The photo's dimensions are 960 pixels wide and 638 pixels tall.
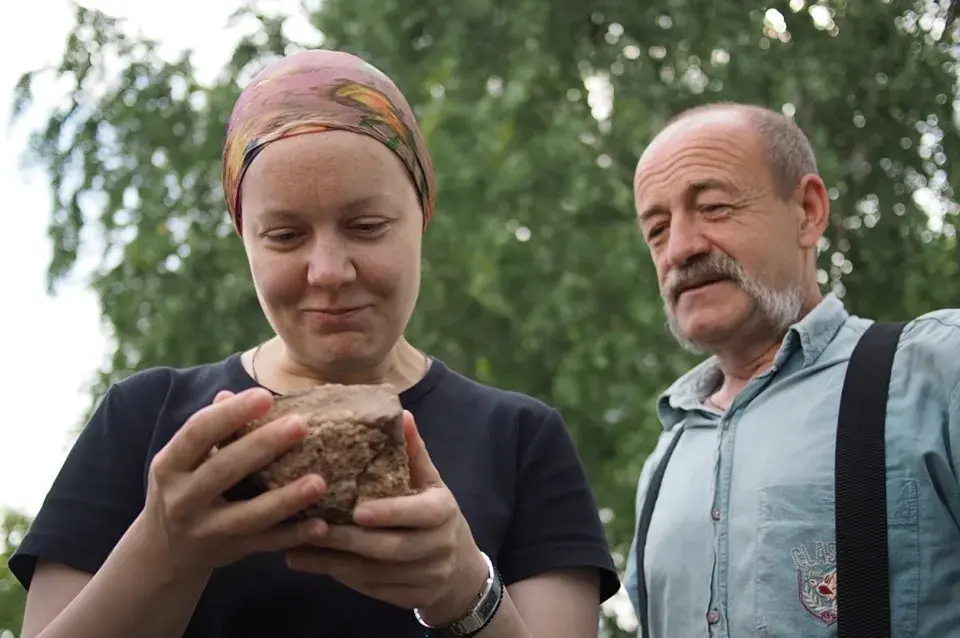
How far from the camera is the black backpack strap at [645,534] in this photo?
402 centimetres

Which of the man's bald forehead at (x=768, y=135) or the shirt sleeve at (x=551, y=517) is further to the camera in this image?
the man's bald forehead at (x=768, y=135)

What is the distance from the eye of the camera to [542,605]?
2.45 m

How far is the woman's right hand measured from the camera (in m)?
1.87

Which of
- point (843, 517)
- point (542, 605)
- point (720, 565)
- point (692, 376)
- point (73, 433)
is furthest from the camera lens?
point (73, 433)

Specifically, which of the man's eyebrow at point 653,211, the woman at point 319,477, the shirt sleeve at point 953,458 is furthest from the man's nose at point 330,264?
the man's eyebrow at point 653,211

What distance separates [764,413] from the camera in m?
3.75

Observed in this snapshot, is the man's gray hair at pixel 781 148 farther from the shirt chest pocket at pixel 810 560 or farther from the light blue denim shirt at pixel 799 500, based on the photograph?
the shirt chest pocket at pixel 810 560

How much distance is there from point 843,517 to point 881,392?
39 cm

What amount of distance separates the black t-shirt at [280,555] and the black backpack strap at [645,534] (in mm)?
1422

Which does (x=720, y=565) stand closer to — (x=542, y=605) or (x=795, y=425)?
(x=795, y=425)

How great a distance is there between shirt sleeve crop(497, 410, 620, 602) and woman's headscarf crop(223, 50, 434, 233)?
64cm

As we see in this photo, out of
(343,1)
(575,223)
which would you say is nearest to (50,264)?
(343,1)

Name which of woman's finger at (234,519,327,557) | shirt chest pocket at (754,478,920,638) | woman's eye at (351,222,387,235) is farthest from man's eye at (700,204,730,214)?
woman's finger at (234,519,327,557)

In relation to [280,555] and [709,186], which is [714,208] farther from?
[280,555]
